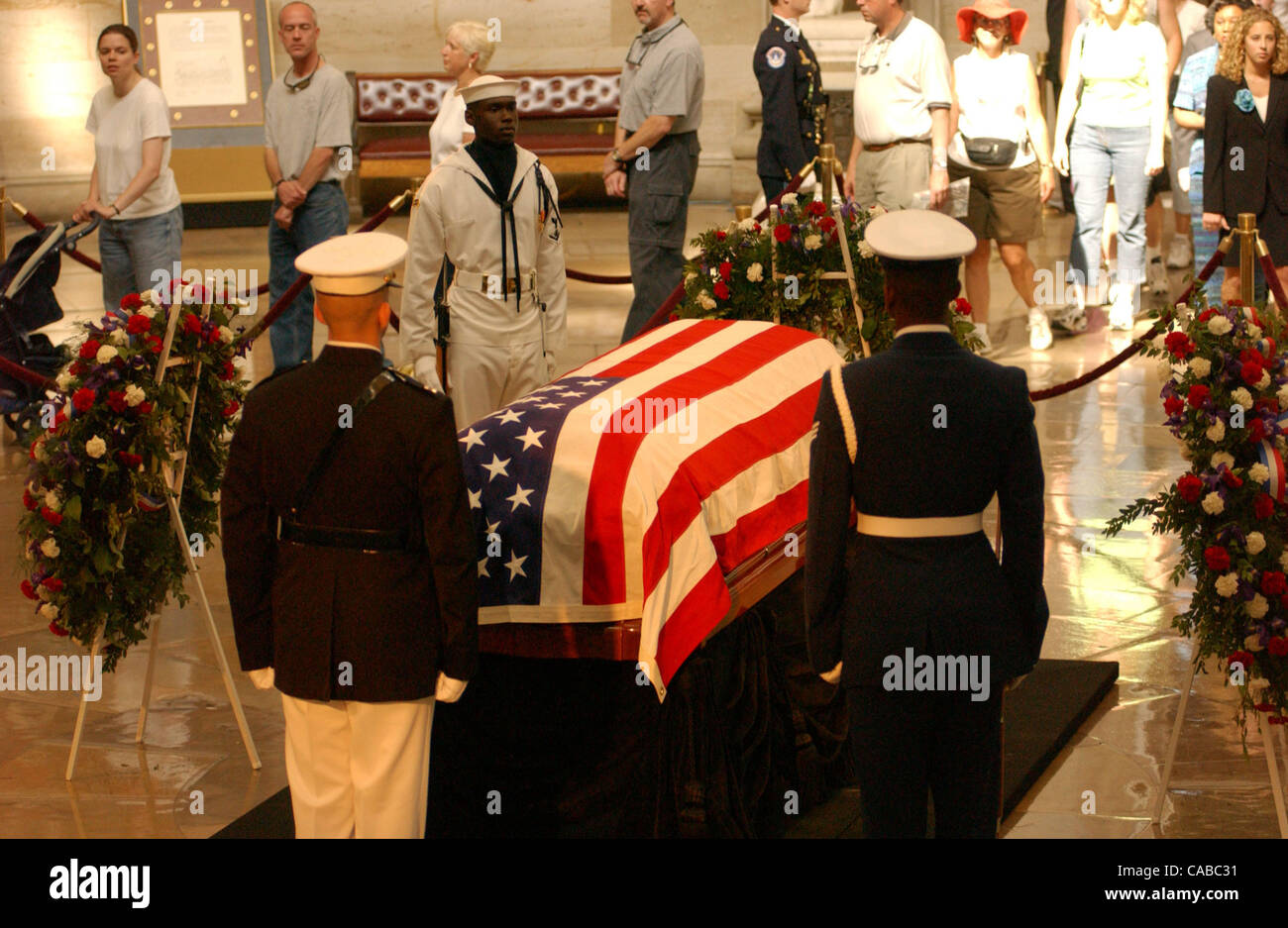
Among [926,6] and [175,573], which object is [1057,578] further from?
[926,6]

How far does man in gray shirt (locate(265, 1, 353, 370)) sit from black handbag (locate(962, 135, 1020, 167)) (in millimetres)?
3499

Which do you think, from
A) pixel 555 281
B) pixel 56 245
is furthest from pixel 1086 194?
pixel 56 245

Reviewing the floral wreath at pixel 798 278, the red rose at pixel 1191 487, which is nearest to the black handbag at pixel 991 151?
the floral wreath at pixel 798 278

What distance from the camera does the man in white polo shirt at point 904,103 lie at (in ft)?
28.4

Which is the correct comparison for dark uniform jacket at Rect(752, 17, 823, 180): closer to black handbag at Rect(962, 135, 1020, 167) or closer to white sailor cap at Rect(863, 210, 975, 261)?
black handbag at Rect(962, 135, 1020, 167)

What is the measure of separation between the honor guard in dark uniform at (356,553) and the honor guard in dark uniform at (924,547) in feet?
2.43

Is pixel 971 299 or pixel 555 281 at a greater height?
pixel 555 281

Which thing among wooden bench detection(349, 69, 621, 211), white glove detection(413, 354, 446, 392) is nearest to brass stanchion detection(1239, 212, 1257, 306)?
white glove detection(413, 354, 446, 392)

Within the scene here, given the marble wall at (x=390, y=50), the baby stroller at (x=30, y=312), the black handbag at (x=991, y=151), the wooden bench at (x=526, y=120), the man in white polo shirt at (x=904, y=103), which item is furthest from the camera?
the wooden bench at (x=526, y=120)

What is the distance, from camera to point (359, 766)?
3.21 meters

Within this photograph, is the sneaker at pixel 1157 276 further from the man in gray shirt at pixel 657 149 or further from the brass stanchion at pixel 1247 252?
the brass stanchion at pixel 1247 252

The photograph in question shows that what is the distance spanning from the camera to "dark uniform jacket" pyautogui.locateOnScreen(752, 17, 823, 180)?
8.91m
